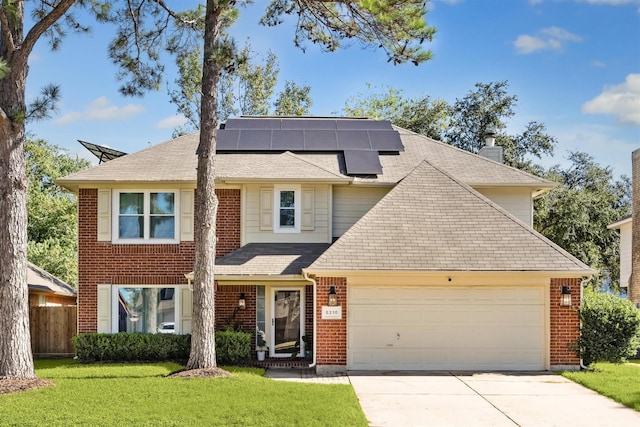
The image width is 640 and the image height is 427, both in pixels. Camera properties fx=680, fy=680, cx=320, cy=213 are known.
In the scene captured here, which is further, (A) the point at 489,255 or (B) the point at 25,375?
(A) the point at 489,255

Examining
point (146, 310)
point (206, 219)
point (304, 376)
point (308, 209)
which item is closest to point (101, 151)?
point (146, 310)

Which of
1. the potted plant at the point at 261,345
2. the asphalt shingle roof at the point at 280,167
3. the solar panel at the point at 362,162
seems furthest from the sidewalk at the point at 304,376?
the solar panel at the point at 362,162

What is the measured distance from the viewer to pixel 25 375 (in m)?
Result: 12.6

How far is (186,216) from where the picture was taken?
58.8ft

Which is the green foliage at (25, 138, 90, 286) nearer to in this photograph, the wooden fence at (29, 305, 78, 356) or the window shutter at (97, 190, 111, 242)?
the wooden fence at (29, 305, 78, 356)

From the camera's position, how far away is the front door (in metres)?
17.5

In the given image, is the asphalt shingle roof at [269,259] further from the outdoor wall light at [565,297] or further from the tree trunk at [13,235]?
the outdoor wall light at [565,297]

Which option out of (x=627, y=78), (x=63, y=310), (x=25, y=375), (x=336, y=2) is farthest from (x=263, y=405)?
(x=627, y=78)

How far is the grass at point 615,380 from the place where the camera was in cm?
1177

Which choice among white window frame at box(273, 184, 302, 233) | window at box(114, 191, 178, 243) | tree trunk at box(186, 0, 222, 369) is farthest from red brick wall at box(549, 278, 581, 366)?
window at box(114, 191, 178, 243)

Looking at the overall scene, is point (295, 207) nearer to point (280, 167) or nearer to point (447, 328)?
point (280, 167)

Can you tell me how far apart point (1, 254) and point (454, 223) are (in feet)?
32.4

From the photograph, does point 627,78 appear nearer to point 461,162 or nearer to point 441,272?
point 461,162

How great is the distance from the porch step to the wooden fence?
580 cm
